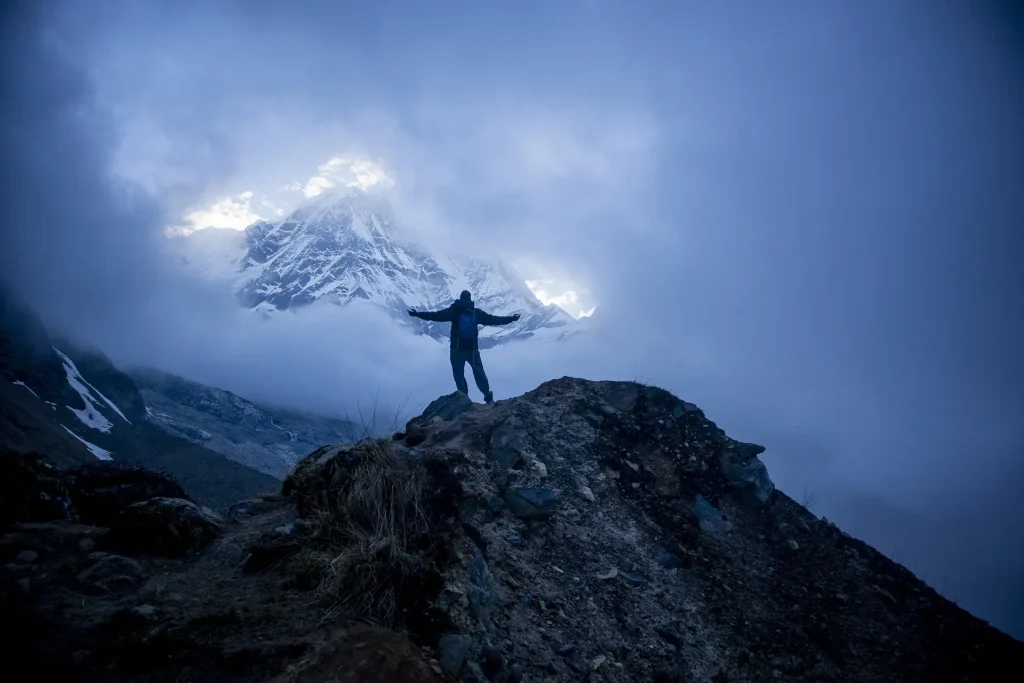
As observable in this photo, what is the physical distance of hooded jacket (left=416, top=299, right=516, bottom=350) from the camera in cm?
1166

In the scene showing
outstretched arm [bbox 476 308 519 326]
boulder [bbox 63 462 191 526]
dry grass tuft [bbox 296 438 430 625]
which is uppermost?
outstretched arm [bbox 476 308 519 326]

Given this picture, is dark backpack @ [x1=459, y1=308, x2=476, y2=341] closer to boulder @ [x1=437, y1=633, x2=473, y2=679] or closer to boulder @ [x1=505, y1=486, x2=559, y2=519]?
boulder @ [x1=505, y1=486, x2=559, y2=519]

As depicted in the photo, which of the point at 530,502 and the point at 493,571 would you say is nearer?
the point at 493,571

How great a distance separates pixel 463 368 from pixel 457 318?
3.88ft

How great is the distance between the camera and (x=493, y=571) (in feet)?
19.8

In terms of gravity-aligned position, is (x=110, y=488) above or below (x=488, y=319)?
below

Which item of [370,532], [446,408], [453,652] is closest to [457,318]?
[446,408]

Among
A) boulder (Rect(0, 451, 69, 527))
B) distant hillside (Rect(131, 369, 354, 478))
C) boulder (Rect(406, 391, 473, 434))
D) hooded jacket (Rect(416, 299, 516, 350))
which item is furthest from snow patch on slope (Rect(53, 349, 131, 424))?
boulder (Rect(0, 451, 69, 527))

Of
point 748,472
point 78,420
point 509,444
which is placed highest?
point 748,472

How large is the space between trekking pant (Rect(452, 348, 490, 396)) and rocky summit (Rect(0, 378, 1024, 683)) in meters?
1.34

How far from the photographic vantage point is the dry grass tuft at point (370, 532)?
14.1 ft

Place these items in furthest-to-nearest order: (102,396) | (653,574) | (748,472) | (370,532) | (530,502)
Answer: (102,396) → (748,472) → (530,502) → (653,574) → (370,532)

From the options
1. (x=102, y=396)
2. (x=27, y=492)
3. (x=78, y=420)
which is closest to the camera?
(x=27, y=492)

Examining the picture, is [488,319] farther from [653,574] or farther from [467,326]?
[653,574]
